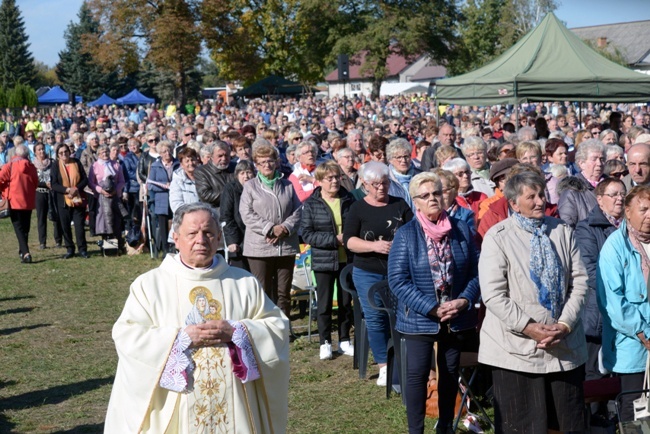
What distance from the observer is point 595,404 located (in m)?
5.79

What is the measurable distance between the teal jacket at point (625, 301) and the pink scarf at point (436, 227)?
959 mm

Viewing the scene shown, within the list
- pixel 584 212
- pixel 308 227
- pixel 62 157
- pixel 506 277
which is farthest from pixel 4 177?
pixel 506 277

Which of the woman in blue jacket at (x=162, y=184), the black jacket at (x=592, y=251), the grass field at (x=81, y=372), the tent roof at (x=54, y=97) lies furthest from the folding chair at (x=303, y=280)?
the tent roof at (x=54, y=97)

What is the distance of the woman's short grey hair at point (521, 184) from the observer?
5.46 meters

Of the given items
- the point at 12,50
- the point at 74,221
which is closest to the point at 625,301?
the point at 74,221

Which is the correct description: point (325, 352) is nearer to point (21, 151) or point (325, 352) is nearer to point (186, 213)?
point (186, 213)

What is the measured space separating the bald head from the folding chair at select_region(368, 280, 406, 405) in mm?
2481

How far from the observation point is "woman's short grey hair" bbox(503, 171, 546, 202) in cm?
546

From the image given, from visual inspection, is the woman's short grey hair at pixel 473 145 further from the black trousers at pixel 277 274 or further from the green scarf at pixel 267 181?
the black trousers at pixel 277 274

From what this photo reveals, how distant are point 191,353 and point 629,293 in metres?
2.45

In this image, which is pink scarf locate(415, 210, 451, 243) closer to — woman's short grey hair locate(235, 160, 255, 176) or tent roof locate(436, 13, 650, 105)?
woman's short grey hair locate(235, 160, 255, 176)

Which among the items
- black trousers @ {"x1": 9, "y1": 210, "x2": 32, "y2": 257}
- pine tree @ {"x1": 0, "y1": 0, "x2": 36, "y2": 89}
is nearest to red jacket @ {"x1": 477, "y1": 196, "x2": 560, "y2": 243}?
black trousers @ {"x1": 9, "y1": 210, "x2": 32, "y2": 257}

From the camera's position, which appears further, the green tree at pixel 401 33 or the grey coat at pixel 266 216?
the green tree at pixel 401 33

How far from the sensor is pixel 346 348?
8734 mm
